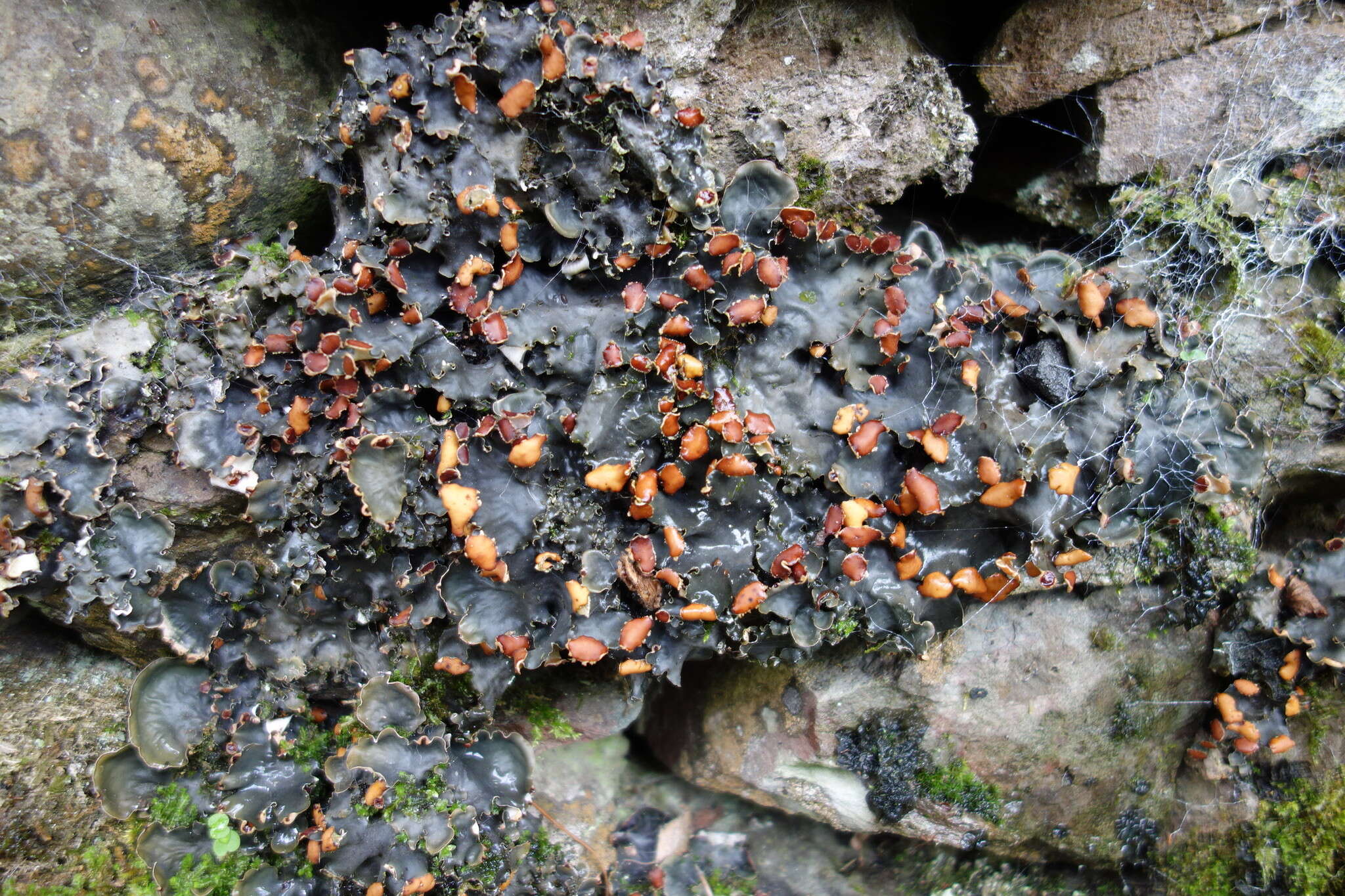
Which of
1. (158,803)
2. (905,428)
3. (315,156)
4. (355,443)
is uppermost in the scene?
(315,156)

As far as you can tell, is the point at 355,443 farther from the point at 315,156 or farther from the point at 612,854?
the point at 612,854

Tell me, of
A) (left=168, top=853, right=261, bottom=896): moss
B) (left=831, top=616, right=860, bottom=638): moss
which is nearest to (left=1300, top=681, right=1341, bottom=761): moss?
(left=831, top=616, right=860, bottom=638): moss

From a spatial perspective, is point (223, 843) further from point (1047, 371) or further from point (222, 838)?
Result: point (1047, 371)

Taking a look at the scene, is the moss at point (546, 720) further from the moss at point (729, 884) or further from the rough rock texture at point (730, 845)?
the moss at point (729, 884)

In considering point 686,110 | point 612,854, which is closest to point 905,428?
point 686,110

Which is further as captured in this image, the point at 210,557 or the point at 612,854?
the point at 612,854

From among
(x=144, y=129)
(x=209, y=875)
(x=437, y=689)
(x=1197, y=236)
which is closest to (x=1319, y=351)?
(x=1197, y=236)

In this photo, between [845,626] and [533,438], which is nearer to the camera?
[533,438]

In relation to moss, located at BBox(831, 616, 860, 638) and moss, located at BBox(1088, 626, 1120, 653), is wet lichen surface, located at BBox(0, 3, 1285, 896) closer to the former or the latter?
moss, located at BBox(831, 616, 860, 638)
